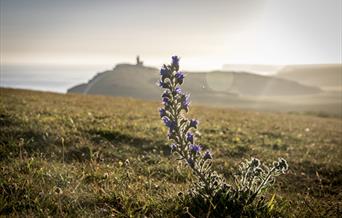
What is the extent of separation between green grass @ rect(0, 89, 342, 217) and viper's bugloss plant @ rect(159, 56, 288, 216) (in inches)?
18.8

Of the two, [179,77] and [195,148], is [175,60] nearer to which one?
[179,77]

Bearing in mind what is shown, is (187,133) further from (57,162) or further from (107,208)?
(57,162)

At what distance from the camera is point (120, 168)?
28.4 ft

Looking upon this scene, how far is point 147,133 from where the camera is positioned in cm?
1441

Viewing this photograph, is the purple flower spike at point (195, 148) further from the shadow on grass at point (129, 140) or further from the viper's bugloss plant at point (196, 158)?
the shadow on grass at point (129, 140)

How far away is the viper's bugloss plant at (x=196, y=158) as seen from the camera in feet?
19.2

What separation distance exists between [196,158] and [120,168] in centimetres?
298

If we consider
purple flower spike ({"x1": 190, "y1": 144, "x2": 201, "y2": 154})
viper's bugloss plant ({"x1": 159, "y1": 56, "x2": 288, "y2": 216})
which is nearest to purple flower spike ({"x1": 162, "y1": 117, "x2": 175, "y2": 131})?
viper's bugloss plant ({"x1": 159, "y1": 56, "x2": 288, "y2": 216})

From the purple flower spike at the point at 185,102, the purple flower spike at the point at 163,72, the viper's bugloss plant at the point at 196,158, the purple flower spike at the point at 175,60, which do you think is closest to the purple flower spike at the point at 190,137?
the viper's bugloss plant at the point at 196,158

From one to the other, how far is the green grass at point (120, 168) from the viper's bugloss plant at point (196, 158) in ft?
1.57

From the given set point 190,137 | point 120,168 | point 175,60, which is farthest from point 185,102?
point 120,168

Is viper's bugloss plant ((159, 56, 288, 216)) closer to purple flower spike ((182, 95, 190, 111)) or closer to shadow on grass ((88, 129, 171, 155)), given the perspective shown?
purple flower spike ((182, 95, 190, 111))

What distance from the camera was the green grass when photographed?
20.5 feet

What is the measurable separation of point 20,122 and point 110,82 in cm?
16247
